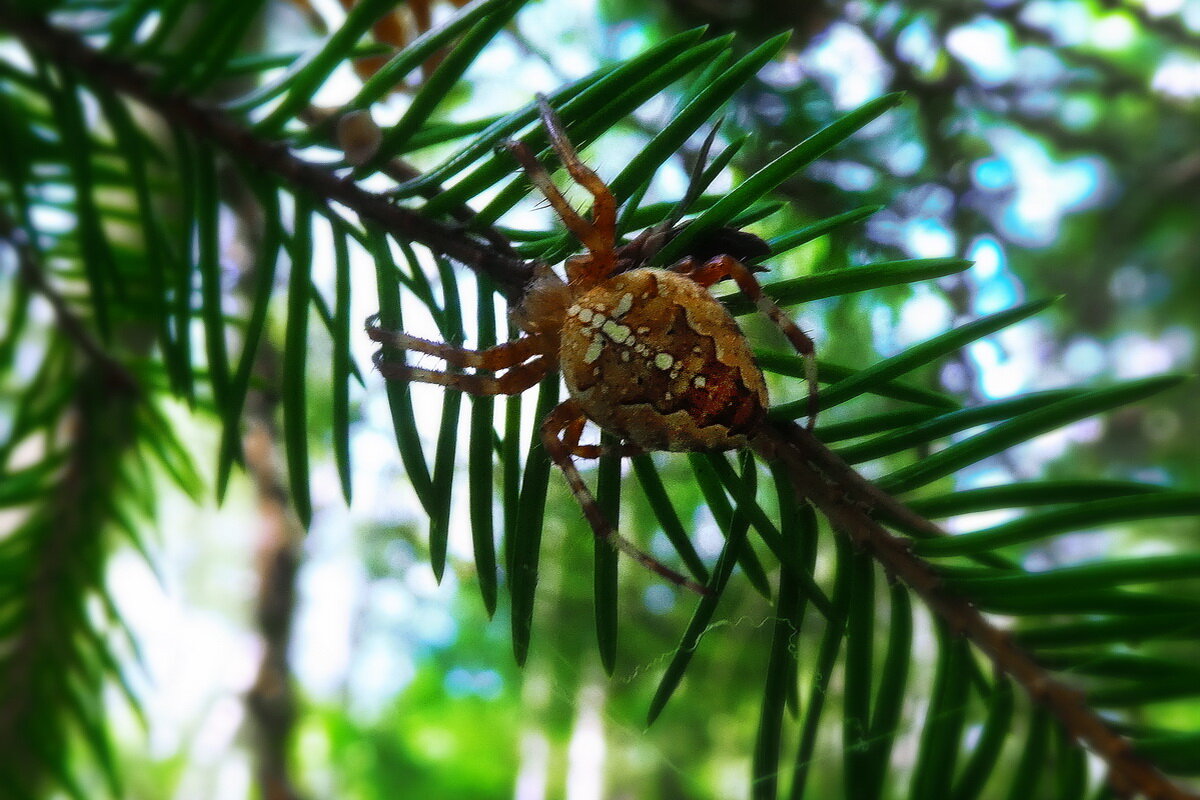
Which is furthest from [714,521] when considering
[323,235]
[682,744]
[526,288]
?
[682,744]

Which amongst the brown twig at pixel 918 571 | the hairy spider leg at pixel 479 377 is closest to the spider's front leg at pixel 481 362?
the hairy spider leg at pixel 479 377

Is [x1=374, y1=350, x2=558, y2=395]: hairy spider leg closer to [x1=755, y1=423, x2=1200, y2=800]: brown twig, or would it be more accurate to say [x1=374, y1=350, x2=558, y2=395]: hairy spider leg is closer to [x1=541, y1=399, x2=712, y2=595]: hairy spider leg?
[x1=541, y1=399, x2=712, y2=595]: hairy spider leg

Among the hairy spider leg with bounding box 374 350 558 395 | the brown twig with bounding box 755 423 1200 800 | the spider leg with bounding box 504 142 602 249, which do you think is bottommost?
the brown twig with bounding box 755 423 1200 800

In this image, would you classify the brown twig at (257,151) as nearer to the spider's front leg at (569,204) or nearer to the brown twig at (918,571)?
the spider's front leg at (569,204)

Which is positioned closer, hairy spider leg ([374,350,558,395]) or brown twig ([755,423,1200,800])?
brown twig ([755,423,1200,800])

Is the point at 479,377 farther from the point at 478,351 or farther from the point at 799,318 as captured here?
the point at 799,318

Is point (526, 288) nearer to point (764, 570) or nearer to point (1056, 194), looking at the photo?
point (764, 570)

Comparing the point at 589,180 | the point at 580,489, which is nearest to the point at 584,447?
the point at 580,489

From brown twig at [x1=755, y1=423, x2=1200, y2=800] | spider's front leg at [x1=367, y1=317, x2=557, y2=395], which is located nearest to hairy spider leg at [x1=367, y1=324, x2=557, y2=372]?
spider's front leg at [x1=367, y1=317, x2=557, y2=395]
